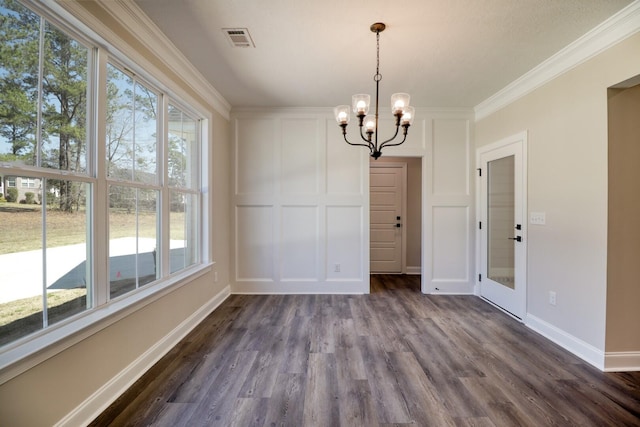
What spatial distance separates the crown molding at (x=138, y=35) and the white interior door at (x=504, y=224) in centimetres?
369

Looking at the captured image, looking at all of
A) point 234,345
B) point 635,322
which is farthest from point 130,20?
point 635,322

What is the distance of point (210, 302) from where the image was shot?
10.8ft

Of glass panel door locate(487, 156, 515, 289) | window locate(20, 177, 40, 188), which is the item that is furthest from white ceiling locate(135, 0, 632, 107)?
window locate(20, 177, 40, 188)

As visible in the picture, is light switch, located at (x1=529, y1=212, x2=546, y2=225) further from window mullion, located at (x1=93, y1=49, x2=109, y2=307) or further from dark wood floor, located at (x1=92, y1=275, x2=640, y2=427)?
window mullion, located at (x1=93, y1=49, x2=109, y2=307)

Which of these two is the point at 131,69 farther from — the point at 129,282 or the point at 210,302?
the point at 210,302

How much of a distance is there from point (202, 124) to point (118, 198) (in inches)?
66.8

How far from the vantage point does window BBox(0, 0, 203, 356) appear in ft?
4.33

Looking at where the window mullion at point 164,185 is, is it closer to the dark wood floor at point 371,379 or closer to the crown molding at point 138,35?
the crown molding at point 138,35

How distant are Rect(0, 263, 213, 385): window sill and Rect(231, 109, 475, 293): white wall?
186 cm

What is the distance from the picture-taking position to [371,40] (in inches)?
90.4

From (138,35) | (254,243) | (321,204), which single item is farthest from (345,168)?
(138,35)

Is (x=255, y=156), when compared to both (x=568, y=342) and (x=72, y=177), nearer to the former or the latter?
(x=72, y=177)

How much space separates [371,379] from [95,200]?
227 cm

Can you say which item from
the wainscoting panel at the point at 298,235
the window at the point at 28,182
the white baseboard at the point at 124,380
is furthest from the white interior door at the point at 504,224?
the window at the point at 28,182
